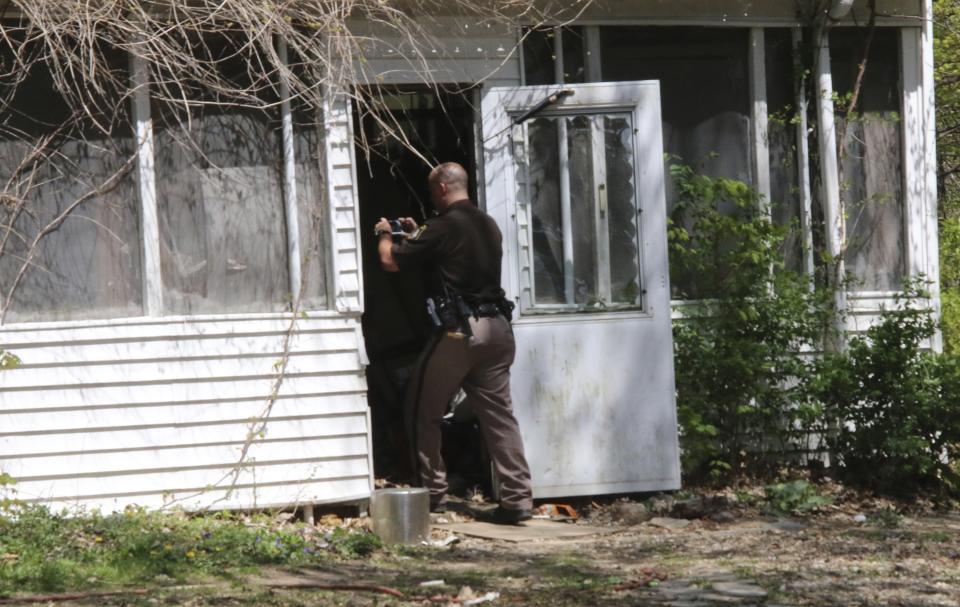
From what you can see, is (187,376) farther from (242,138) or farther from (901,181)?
(901,181)

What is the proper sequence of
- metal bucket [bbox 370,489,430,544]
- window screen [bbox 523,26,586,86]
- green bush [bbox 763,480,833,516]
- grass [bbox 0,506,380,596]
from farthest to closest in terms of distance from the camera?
1. window screen [bbox 523,26,586,86]
2. green bush [bbox 763,480,833,516]
3. metal bucket [bbox 370,489,430,544]
4. grass [bbox 0,506,380,596]

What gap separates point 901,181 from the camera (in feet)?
28.2

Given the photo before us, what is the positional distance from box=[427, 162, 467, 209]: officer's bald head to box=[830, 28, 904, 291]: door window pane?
2603 mm

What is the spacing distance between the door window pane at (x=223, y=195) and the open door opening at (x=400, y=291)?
3.92 ft

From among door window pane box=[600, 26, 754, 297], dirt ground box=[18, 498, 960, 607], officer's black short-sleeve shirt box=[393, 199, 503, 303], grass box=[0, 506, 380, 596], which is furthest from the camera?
door window pane box=[600, 26, 754, 297]

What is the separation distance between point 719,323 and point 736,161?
3.50 ft

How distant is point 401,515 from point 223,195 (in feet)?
6.35

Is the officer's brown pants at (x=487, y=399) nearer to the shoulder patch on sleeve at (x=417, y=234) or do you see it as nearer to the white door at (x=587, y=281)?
the white door at (x=587, y=281)

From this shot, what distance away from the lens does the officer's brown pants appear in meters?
7.20

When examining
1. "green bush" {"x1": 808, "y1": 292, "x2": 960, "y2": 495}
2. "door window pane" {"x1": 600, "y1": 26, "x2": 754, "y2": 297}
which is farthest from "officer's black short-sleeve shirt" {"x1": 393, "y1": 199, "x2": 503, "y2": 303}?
"green bush" {"x1": 808, "y1": 292, "x2": 960, "y2": 495}

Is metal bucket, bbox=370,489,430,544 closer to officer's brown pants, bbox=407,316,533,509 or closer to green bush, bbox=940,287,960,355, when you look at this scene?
officer's brown pants, bbox=407,316,533,509

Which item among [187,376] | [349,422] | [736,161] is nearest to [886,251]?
[736,161]

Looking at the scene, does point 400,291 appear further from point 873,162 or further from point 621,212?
point 873,162

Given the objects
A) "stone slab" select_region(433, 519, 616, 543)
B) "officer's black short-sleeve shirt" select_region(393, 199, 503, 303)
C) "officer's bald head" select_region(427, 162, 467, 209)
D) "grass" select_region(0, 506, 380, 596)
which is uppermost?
"officer's bald head" select_region(427, 162, 467, 209)
